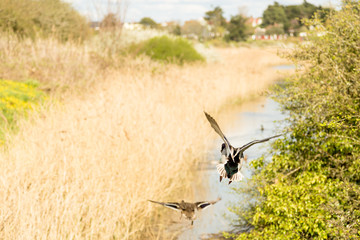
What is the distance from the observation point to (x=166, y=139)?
38.0ft

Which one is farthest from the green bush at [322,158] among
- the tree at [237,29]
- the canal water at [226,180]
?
the tree at [237,29]

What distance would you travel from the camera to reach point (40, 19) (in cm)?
2538

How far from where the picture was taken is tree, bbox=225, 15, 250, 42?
3086 inches

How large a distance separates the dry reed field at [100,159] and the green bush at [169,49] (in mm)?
9272

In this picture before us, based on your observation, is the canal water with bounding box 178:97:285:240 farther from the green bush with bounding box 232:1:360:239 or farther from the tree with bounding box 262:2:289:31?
the tree with bounding box 262:2:289:31

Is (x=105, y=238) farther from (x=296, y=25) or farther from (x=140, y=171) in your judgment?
(x=296, y=25)

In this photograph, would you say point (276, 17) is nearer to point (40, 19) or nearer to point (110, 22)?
point (110, 22)

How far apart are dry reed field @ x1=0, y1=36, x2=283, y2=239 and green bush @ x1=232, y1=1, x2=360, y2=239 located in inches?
48.3

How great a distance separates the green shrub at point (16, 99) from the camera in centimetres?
1276

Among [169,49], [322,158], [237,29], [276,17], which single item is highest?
[276,17]

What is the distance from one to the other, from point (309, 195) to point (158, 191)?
3.85m

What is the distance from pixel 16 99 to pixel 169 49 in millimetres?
15195

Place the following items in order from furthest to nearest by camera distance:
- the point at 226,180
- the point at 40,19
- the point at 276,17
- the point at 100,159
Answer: the point at 276,17 → the point at 40,19 → the point at 226,180 → the point at 100,159

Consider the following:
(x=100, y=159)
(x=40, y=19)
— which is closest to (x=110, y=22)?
(x=40, y=19)
